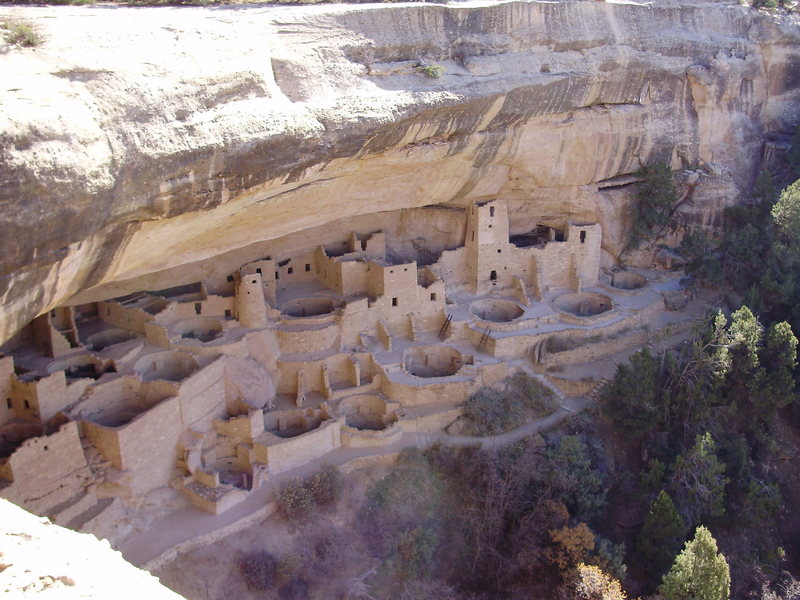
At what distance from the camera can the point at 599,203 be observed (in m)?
19.7

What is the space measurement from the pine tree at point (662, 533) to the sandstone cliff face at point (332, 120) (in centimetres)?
731

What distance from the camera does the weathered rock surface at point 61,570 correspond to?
4906mm

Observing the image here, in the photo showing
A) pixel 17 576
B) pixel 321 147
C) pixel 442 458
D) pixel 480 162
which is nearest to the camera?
pixel 17 576

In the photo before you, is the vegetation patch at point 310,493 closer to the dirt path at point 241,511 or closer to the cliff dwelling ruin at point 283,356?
the dirt path at point 241,511

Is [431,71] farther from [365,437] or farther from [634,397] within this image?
[634,397]

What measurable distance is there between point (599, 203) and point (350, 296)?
6.52m

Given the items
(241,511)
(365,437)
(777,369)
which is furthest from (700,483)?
(241,511)

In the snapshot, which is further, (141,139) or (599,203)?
(599,203)

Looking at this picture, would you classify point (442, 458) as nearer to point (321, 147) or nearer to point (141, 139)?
point (321, 147)

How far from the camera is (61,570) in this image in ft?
17.0

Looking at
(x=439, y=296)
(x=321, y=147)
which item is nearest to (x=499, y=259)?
(x=439, y=296)

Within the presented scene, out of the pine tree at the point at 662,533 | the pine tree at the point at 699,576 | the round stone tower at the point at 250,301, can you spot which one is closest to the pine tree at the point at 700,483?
the pine tree at the point at 662,533

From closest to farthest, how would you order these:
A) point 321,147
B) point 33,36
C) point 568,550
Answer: point 33,36, point 321,147, point 568,550

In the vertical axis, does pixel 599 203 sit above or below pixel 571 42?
below
